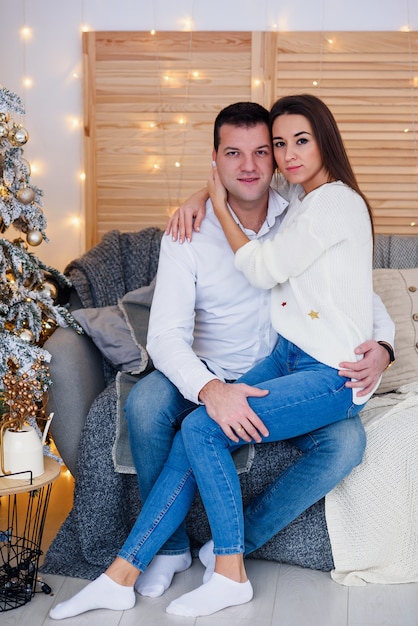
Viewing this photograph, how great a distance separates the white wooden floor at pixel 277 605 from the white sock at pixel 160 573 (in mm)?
20

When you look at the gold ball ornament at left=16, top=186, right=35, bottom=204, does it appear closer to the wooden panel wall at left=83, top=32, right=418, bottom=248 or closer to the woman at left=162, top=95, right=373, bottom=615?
the woman at left=162, top=95, right=373, bottom=615

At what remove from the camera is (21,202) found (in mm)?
2574

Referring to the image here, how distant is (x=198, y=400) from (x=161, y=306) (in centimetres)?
33

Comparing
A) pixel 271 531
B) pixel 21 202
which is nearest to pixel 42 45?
pixel 21 202

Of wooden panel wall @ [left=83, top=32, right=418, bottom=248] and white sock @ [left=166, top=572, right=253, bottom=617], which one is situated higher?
wooden panel wall @ [left=83, top=32, right=418, bottom=248]

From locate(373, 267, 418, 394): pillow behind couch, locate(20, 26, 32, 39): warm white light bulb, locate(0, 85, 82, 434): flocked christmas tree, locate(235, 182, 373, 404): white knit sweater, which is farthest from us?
locate(20, 26, 32, 39): warm white light bulb

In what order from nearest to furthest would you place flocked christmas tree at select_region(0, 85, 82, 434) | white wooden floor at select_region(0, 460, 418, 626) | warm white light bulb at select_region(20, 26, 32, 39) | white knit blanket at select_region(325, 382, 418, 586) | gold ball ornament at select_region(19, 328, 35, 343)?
1. white wooden floor at select_region(0, 460, 418, 626)
2. white knit blanket at select_region(325, 382, 418, 586)
3. flocked christmas tree at select_region(0, 85, 82, 434)
4. gold ball ornament at select_region(19, 328, 35, 343)
5. warm white light bulb at select_region(20, 26, 32, 39)

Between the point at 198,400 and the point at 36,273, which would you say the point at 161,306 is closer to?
the point at 198,400

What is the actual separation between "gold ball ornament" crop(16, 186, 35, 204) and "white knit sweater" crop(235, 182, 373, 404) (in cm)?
78

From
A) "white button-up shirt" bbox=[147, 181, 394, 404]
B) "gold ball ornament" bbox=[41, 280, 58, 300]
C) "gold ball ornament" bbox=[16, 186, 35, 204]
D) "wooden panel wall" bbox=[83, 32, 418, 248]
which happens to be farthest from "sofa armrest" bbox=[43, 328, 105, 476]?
"wooden panel wall" bbox=[83, 32, 418, 248]

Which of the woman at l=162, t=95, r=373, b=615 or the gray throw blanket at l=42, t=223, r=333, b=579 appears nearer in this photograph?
the woman at l=162, t=95, r=373, b=615

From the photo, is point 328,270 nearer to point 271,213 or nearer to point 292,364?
point 292,364

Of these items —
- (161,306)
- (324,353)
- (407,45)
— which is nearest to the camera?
(324,353)

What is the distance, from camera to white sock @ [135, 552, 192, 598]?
2184 millimetres
